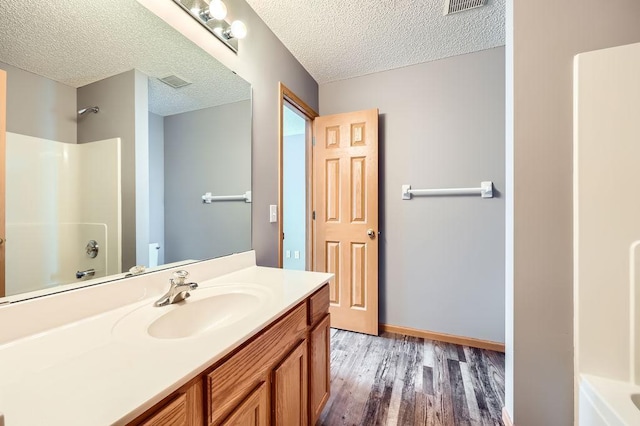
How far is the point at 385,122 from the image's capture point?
7.68ft

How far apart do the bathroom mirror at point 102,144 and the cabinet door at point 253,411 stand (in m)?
0.62

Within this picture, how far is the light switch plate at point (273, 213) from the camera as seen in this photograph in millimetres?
1735

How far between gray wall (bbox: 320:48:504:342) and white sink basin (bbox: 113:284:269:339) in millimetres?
1580

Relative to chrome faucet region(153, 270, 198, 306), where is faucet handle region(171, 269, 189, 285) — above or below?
above

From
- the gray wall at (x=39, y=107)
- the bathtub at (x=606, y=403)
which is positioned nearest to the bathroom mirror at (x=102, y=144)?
the gray wall at (x=39, y=107)

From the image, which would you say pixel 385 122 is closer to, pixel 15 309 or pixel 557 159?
pixel 557 159

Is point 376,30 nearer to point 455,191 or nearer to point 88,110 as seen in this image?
point 455,191

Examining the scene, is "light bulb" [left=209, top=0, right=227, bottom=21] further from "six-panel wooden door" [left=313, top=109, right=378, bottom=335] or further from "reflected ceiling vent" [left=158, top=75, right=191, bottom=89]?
"six-panel wooden door" [left=313, top=109, right=378, bottom=335]

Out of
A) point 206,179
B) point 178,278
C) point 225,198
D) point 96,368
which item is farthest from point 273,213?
point 96,368

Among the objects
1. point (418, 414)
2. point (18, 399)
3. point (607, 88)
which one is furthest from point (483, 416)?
point (18, 399)

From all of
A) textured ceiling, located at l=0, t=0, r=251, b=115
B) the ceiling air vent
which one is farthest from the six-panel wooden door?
textured ceiling, located at l=0, t=0, r=251, b=115

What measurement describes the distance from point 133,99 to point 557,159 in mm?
1822

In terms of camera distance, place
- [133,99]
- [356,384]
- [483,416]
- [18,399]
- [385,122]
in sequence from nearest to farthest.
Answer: [18,399] → [133,99] → [483,416] → [356,384] → [385,122]

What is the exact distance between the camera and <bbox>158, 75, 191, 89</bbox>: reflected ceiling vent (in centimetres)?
109
